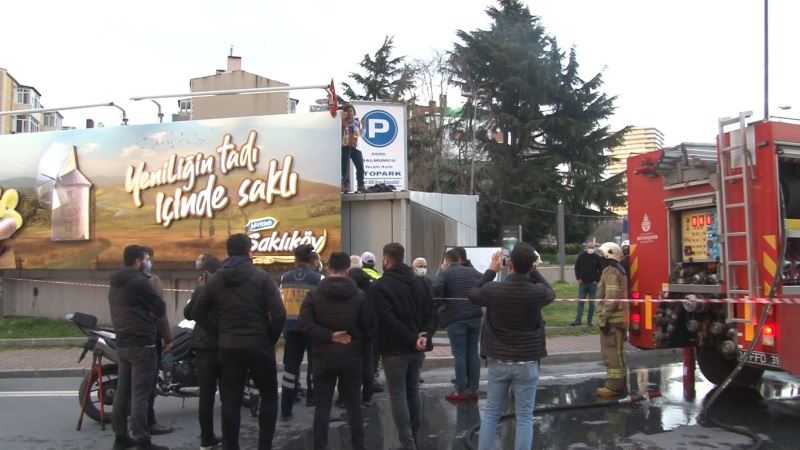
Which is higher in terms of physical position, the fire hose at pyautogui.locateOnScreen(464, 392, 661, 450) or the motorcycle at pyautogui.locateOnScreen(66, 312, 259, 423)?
the motorcycle at pyautogui.locateOnScreen(66, 312, 259, 423)

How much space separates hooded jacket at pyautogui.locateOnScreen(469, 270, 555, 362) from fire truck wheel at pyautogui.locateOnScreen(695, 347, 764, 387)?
388 centimetres

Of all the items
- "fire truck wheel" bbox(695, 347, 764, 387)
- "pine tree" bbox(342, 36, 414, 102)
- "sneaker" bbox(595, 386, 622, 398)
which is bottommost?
"sneaker" bbox(595, 386, 622, 398)

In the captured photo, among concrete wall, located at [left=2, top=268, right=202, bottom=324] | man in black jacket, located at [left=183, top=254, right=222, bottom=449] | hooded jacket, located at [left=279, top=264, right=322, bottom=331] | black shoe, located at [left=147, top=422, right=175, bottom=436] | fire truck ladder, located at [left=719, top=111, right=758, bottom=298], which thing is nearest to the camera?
man in black jacket, located at [left=183, top=254, right=222, bottom=449]

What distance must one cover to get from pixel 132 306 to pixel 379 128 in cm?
1310

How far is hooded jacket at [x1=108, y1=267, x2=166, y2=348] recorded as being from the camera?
5.80 m

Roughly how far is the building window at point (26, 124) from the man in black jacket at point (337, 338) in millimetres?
63612

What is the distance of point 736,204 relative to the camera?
6.18 metres

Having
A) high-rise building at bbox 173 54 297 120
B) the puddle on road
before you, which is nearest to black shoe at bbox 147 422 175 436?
the puddle on road

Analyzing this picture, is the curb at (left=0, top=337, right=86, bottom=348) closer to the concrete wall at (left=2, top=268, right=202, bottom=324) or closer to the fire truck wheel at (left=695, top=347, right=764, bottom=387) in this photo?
the concrete wall at (left=2, top=268, right=202, bottom=324)

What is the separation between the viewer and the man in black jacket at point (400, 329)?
17.8 feet

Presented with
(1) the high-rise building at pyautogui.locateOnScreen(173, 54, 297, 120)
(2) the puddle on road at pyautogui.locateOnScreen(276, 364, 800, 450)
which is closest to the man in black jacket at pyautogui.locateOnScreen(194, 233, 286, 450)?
(2) the puddle on road at pyautogui.locateOnScreen(276, 364, 800, 450)

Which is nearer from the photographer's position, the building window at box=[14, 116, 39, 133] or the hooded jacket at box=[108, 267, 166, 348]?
the hooded jacket at box=[108, 267, 166, 348]

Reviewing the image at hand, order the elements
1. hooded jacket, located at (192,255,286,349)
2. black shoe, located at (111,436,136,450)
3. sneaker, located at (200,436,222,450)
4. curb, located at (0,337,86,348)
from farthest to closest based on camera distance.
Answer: curb, located at (0,337,86,348)
black shoe, located at (111,436,136,450)
sneaker, located at (200,436,222,450)
hooded jacket, located at (192,255,286,349)

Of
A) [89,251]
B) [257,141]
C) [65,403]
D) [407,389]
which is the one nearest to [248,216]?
[257,141]
